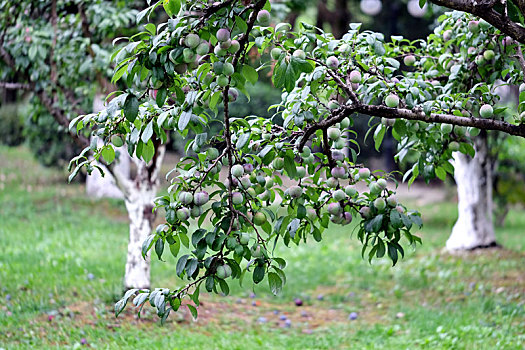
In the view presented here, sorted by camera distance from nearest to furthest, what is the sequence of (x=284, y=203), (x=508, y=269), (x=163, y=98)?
(x=163, y=98)
(x=284, y=203)
(x=508, y=269)

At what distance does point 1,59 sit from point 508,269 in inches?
207

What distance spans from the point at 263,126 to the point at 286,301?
3192 mm

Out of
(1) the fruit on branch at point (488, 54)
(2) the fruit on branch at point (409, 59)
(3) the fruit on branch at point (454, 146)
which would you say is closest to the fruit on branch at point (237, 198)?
(3) the fruit on branch at point (454, 146)

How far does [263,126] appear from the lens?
2.38 metres

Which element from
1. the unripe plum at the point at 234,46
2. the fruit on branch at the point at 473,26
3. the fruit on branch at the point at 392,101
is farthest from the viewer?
the fruit on branch at the point at 473,26

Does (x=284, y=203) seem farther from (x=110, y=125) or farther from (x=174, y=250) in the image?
(x=110, y=125)

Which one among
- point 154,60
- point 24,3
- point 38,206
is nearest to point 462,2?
point 154,60

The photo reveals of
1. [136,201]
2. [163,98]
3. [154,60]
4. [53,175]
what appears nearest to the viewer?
[154,60]

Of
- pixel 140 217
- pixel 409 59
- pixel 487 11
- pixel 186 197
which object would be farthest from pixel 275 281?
pixel 140 217

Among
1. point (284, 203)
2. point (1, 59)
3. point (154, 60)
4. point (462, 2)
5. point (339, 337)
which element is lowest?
point (339, 337)

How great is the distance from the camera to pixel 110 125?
2109 mm

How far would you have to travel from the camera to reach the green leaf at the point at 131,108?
72.2 inches

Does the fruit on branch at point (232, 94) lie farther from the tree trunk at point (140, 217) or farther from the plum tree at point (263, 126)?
the tree trunk at point (140, 217)

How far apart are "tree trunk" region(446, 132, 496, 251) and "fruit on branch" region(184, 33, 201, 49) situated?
556cm
